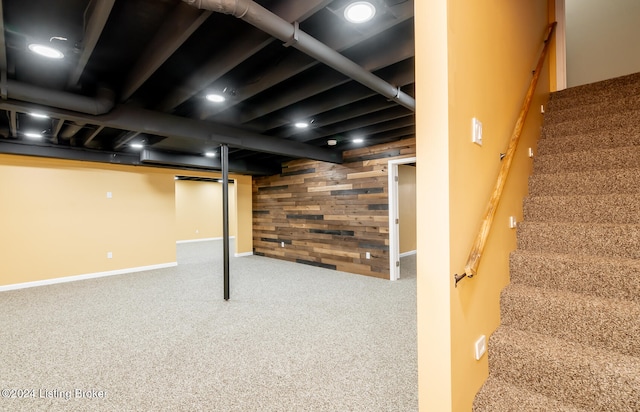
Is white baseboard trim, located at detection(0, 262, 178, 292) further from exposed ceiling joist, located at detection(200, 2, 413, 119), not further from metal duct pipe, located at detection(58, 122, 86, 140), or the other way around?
exposed ceiling joist, located at detection(200, 2, 413, 119)

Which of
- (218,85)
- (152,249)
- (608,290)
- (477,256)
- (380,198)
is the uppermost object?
(218,85)

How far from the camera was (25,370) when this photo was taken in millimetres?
2258

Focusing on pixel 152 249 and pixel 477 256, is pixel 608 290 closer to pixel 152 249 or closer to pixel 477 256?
pixel 477 256

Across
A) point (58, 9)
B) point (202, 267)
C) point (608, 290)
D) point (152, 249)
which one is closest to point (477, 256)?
point (608, 290)

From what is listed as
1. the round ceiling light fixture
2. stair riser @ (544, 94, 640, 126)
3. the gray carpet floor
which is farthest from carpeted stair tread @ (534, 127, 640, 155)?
the round ceiling light fixture

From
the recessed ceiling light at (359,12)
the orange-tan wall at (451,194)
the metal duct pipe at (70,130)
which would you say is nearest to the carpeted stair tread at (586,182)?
the orange-tan wall at (451,194)

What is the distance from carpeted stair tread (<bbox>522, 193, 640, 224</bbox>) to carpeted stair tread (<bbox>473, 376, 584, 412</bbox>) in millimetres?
1244

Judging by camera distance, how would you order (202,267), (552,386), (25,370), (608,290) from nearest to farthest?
(552,386)
(608,290)
(25,370)
(202,267)

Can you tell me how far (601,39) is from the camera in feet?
12.5

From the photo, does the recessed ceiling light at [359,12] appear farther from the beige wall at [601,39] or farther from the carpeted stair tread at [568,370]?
the beige wall at [601,39]

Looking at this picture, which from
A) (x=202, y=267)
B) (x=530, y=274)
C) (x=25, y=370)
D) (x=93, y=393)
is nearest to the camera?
(x=530, y=274)

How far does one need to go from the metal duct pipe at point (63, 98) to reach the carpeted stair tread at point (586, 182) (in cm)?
395

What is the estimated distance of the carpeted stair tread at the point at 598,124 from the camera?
224 centimetres

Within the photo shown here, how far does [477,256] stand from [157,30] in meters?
2.57
